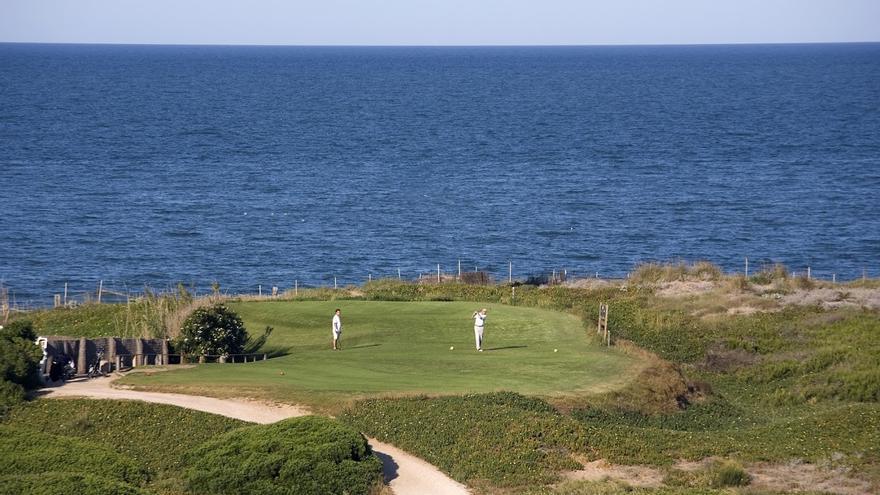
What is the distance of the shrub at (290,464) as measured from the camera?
86.5ft

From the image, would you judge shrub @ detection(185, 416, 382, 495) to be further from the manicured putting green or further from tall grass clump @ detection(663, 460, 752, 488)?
tall grass clump @ detection(663, 460, 752, 488)

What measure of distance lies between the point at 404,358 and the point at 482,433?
9.21 metres

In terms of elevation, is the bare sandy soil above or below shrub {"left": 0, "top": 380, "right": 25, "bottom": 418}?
below

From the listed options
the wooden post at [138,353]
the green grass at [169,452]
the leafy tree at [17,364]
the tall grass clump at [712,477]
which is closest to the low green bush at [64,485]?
the green grass at [169,452]

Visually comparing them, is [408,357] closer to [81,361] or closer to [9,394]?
[81,361]

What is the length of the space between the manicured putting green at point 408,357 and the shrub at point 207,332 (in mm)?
1225

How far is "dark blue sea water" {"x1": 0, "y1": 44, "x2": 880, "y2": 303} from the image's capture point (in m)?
77.4

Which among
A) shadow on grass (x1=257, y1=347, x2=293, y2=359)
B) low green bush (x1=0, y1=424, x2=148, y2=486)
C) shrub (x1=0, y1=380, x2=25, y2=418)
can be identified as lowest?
shadow on grass (x1=257, y1=347, x2=293, y2=359)

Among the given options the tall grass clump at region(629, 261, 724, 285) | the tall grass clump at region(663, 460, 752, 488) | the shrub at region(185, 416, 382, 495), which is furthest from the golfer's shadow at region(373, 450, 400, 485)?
the tall grass clump at region(629, 261, 724, 285)

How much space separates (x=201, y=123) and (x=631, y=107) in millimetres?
65961

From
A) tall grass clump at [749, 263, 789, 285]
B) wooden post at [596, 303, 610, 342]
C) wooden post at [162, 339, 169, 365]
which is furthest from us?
tall grass clump at [749, 263, 789, 285]

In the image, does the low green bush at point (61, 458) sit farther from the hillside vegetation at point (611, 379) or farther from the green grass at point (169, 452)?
the hillside vegetation at point (611, 379)

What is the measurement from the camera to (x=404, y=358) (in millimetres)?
38344

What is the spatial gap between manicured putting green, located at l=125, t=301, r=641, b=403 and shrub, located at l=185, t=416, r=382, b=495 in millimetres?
4621
